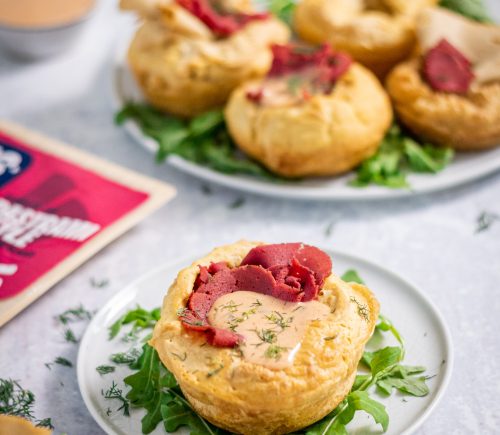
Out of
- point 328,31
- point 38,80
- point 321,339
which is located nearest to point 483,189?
point 328,31

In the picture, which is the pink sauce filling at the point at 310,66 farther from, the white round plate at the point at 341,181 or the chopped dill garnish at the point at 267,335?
the chopped dill garnish at the point at 267,335

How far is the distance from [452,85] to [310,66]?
750mm

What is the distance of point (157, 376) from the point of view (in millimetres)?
2482

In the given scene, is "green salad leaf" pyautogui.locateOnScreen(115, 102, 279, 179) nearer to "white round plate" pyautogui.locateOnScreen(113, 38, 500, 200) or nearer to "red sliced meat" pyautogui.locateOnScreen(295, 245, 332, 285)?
"white round plate" pyautogui.locateOnScreen(113, 38, 500, 200)

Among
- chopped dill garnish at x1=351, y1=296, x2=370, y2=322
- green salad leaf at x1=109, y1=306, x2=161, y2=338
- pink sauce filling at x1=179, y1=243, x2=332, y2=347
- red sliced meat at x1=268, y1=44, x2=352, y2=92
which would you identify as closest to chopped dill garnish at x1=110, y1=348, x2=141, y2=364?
green salad leaf at x1=109, y1=306, x2=161, y2=338

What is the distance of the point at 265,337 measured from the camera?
222 centimetres

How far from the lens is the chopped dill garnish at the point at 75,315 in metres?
3.00

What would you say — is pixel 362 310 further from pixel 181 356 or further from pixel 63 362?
pixel 63 362

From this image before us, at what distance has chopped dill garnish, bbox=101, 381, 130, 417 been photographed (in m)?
2.39

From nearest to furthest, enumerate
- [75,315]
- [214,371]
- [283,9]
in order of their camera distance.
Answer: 1. [214,371]
2. [75,315]
3. [283,9]

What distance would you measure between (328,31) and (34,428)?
285cm

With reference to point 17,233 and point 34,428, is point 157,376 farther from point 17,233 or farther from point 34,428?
point 17,233

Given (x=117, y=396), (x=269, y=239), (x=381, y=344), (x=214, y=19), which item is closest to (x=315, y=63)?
(x=214, y=19)

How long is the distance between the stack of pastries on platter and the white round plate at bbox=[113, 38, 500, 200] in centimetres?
7
